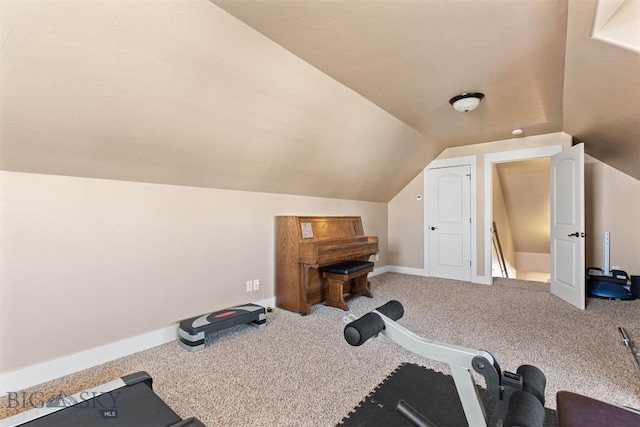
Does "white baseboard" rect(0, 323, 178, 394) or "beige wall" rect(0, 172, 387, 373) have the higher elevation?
"beige wall" rect(0, 172, 387, 373)

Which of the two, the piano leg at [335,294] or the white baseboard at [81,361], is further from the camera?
the piano leg at [335,294]

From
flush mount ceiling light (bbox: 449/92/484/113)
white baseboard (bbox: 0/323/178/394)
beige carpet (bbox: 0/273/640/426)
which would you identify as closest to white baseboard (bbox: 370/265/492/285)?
beige carpet (bbox: 0/273/640/426)

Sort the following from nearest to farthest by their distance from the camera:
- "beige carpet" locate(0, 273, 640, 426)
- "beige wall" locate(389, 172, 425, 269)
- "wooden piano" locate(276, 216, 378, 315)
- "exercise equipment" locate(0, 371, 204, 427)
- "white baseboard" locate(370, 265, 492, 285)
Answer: "exercise equipment" locate(0, 371, 204, 427) < "beige carpet" locate(0, 273, 640, 426) < "wooden piano" locate(276, 216, 378, 315) < "white baseboard" locate(370, 265, 492, 285) < "beige wall" locate(389, 172, 425, 269)

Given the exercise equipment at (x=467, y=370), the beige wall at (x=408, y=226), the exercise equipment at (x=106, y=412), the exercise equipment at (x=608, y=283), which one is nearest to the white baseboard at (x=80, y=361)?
the exercise equipment at (x=106, y=412)

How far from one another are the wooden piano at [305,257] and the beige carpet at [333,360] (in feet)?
0.58

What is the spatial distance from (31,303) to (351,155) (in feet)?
11.0

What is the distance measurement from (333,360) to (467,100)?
2.74 meters

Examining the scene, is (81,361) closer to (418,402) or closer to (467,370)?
(418,402)

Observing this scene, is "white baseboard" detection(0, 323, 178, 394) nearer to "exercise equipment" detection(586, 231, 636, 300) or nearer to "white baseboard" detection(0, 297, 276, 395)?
"white baseboard" detection(0, 297, 276, 395)

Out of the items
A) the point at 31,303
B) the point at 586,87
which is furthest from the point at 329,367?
the point at 586,87

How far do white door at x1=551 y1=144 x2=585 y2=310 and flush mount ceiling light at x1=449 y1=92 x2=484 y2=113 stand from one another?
154 cm

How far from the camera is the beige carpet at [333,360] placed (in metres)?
1.80

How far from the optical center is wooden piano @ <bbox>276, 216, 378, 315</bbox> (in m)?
3.41

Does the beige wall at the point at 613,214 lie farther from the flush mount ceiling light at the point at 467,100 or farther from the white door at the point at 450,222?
the flush mount ceiling light at the point at 467,100
